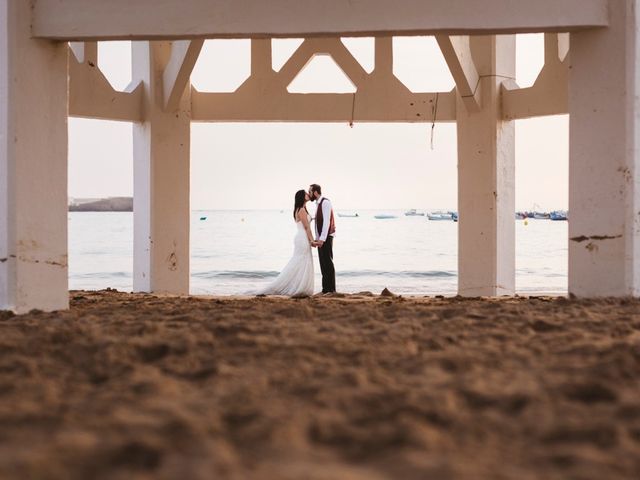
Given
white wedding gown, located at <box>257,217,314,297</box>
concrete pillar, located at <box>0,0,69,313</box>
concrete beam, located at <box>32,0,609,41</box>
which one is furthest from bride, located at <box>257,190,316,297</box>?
concrete beam, located at <box>32,0,609,41</box>

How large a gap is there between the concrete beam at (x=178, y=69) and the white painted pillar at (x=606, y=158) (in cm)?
520

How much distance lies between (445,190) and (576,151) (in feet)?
89.8

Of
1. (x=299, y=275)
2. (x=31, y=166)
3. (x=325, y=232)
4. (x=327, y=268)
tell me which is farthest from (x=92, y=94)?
(x=31, y=166)

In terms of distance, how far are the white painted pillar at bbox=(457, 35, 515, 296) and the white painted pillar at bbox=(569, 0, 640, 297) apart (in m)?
3.96

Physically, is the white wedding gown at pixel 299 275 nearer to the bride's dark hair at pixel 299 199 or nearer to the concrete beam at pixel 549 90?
the bride's dark hair at pixel 299 199

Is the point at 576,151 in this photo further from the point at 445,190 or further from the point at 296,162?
the point at 296,162

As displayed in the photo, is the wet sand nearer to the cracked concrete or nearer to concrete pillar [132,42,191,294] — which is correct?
the cracked concrete

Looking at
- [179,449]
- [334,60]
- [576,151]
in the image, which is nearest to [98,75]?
[334,60]

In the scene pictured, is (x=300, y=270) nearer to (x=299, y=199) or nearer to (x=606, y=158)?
(x=299, y=199)

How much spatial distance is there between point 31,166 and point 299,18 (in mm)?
2645

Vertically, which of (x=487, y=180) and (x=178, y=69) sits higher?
(x=178, y=69)

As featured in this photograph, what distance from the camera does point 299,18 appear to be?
21.8ft

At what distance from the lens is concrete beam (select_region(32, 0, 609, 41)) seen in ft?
21.6

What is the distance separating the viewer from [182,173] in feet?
37.3
